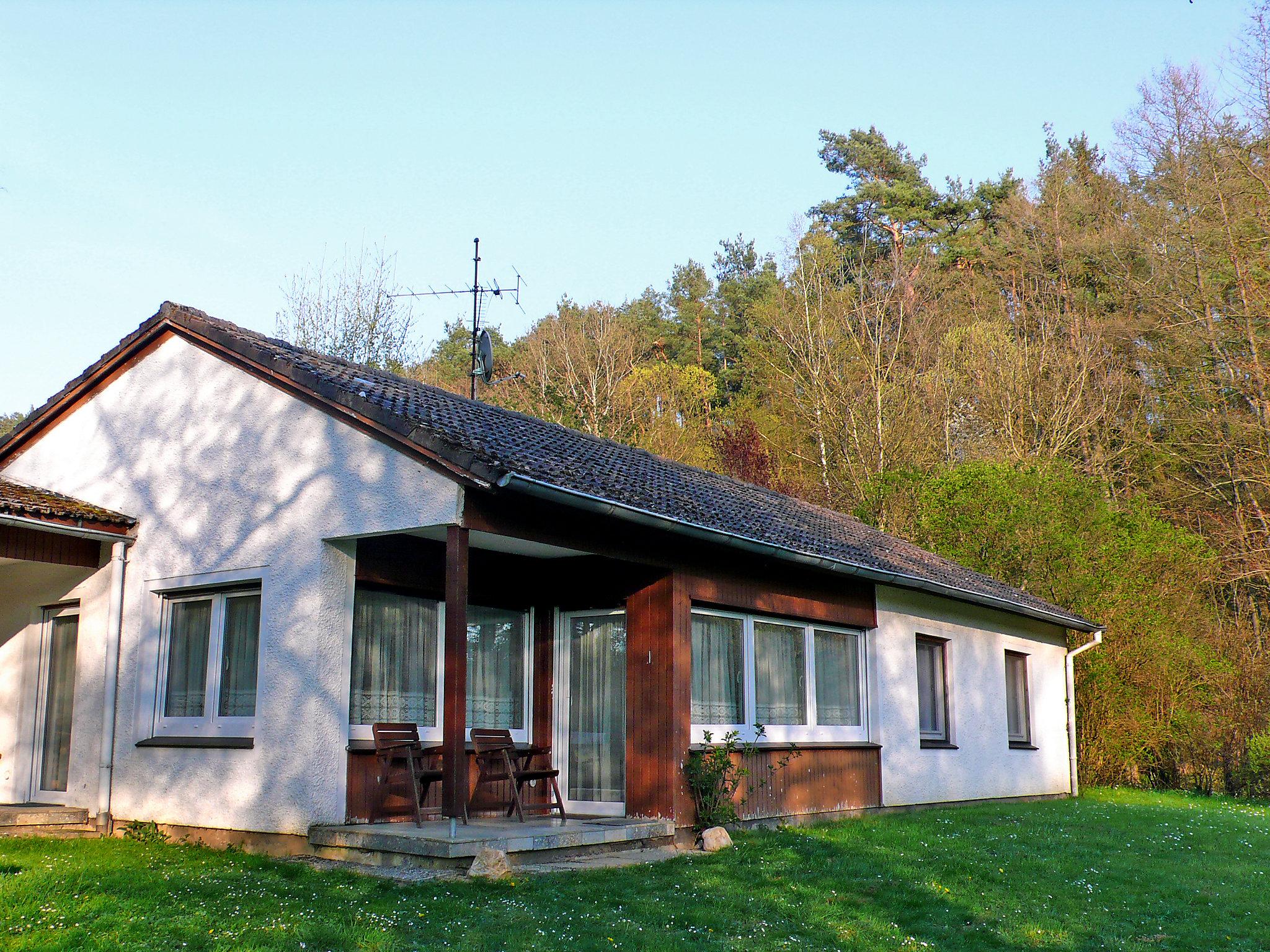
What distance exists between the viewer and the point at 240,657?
9.87 meters

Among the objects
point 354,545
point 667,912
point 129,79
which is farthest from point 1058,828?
point 129,79

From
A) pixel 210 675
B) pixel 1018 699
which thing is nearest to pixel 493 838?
pixel 210 675

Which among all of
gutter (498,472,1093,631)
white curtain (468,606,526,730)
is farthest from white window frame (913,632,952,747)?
white curtain (468,606,526,730)

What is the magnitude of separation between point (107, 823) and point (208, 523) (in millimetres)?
2818

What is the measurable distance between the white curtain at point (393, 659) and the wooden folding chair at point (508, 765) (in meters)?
0.51

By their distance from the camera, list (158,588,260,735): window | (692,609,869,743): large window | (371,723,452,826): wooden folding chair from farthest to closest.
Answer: (692,609,869,743): large window
(158,588,260,735): window
(371,723,452,826): wooden folding chair

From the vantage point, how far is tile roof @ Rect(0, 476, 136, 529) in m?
9.87

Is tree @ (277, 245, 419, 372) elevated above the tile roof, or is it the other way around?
tree @ (277, 245, 419, 372)

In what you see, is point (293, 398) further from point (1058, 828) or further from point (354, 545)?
point (1058, 828)

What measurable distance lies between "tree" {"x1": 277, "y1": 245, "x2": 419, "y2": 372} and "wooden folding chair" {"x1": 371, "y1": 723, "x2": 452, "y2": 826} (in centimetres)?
→ 1685

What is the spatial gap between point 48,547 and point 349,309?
1575 cm

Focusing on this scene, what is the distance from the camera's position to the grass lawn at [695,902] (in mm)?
6117

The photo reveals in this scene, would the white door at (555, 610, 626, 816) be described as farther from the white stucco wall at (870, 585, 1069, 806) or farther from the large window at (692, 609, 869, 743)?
the white stucco wall at (870, 585, 1069, 806)

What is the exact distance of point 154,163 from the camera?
12008 millimetres
